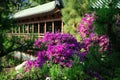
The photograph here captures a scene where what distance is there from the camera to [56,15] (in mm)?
21703

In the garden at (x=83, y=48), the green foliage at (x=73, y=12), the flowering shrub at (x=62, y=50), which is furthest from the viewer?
the green foliage at (x=73, y=12)

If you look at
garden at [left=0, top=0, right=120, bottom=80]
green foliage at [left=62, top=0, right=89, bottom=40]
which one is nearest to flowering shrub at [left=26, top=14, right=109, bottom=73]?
garden at [left=0, top=0, right=120, bottom=80]

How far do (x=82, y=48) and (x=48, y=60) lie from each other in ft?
6.40

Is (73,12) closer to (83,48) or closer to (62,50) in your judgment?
(83,48)

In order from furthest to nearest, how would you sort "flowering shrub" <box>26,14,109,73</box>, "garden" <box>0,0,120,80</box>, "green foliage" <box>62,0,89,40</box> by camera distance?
"green foliage" <box>62,0,89,40</box> → "flowering shrub" <box>26,14,109,73</box> → "garden" <box>0,0,120,80</box>

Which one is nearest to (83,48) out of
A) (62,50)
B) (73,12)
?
(62,50)

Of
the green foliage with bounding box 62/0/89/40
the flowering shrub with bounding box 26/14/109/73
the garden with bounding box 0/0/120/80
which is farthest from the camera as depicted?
the green foliage with bounding box 62/0/89/40

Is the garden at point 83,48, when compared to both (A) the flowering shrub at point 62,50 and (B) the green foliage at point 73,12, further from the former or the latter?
(B) the green foliage at point 73,12

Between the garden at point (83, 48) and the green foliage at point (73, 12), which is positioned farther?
the green foliage at point (73, 12)

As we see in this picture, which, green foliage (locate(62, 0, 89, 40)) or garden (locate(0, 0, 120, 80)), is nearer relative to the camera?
garden (locate(0, 0, 120, 80))

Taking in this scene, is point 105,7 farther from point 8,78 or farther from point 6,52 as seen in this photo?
point 8,78

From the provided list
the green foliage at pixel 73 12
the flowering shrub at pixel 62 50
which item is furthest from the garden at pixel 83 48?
the green foliage at pixel 73 12

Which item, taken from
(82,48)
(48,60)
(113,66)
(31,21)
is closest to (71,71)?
(113,66)

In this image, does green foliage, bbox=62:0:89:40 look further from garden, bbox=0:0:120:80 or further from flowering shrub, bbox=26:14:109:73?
flowering shrub, bbox=26:14:109:73
